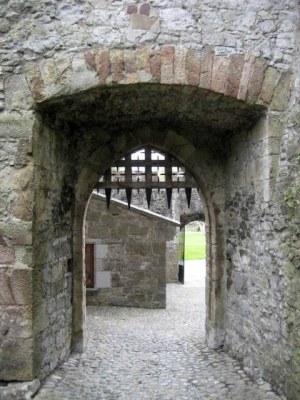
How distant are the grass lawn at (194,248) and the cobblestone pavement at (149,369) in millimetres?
15810

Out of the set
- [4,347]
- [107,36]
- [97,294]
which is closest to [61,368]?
[4,347]

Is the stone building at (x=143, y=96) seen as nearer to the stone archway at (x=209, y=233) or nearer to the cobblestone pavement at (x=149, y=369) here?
the cobblestone pavement at (x=149, y=369)

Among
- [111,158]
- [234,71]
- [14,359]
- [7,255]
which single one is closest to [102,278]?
[111,158]

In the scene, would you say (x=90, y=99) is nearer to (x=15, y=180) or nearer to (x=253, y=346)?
(x=15, y=180)

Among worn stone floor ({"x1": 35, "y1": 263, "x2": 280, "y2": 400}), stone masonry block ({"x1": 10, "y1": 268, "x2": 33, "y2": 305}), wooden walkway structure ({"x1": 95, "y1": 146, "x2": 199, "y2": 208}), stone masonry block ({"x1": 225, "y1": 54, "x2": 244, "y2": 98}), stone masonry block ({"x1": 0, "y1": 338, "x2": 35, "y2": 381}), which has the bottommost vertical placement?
worn stone floor ({"x1": 35, "y1": 263, "x2": 280, "y2": 400})

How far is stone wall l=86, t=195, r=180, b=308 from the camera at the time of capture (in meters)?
8.23

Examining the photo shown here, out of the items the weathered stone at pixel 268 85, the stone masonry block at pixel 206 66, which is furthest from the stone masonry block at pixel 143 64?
the weathered stone at pixel 268 85

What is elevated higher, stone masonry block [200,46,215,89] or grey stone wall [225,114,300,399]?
stone masonry block [200,46,215,89]

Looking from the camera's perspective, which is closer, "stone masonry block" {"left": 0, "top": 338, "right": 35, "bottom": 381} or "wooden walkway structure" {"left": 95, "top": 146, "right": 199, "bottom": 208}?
"stone masonry block" {"left": 0, "top": 338, "right": 35, "bottom": 381}

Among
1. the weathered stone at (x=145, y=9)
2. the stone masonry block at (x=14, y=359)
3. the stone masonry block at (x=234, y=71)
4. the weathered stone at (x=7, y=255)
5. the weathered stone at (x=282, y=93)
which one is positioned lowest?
the stone masonry block at (x=14, y=359)

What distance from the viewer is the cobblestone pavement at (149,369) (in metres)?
3.58

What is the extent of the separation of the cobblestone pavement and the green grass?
15810 mm

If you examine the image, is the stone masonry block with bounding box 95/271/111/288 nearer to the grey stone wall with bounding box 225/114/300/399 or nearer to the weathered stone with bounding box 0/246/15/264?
the grey stone wall with bounding box 225/114/300/399

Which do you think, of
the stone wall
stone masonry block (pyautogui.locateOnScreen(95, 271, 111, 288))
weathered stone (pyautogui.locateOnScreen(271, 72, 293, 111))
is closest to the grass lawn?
the stone wall
